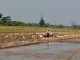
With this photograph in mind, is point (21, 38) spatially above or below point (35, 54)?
above

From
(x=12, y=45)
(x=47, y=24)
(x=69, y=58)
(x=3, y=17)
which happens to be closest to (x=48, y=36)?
(x=12, y=45)

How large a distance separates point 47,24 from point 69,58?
7281 centimetres

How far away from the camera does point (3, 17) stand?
76938 mm

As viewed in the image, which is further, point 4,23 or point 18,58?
point 4,23

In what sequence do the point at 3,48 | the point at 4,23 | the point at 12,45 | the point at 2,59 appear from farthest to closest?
1. the point at 4,23
2. the point at 12,45
3. the point at 3,48
4. the point at 2,59

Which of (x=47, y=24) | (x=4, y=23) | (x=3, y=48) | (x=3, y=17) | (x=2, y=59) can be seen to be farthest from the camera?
(x=47, y=24)

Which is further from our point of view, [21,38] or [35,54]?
[21,38]

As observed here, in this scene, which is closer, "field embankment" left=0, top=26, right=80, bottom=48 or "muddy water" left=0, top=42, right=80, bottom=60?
"muddy water" left=0, top=42, right=80, bottom=60

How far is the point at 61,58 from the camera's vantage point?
19438mm

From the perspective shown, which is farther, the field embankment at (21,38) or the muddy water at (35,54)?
the field embankment at (21,38)

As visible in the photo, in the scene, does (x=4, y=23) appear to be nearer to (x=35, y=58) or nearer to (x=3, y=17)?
(x=3, y=17)

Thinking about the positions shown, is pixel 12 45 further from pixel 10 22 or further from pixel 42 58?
pixel 10 22

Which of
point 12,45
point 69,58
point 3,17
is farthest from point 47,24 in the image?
point 69,58

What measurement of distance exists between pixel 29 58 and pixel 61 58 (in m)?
2.07
